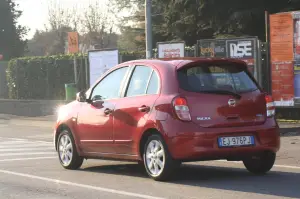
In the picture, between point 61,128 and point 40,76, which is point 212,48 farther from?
point 40,76

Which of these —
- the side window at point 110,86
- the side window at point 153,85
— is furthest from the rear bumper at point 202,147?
the side window at point 110,86

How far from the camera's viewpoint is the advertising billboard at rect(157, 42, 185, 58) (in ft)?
64.2

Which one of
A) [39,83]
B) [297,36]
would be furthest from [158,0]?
[297,36]

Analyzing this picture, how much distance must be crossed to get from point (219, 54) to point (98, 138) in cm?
937

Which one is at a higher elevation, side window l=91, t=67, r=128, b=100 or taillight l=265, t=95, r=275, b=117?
side window l=91, t=67, r=128, b=100

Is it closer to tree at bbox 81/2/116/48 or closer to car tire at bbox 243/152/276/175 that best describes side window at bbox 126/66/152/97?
car tire at bbox 243/152/276/175

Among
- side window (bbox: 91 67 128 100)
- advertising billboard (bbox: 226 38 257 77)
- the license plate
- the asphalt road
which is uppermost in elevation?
advertising billboard (bbox: 226 38 257 77)

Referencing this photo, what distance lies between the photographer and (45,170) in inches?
412

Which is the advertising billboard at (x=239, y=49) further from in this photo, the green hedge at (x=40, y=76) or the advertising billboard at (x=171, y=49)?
the green hedge at (x=40, y=76)

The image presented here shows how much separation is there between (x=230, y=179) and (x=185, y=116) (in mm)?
1177

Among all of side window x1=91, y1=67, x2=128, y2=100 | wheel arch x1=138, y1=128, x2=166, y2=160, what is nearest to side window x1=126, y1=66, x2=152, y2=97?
side window x1=91, y1=67, x2=128, y2=100

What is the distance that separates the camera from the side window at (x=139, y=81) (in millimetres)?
9078

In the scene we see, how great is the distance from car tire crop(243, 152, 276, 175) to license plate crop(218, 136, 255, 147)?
0.52 meters

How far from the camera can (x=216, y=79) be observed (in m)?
8.77
